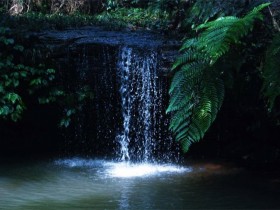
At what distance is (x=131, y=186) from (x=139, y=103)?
5.97 feet

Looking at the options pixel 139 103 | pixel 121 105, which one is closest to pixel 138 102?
pixel 139 103

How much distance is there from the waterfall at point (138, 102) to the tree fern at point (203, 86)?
3480 millimetres

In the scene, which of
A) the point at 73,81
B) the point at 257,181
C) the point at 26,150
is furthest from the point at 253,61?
the point at 26,150

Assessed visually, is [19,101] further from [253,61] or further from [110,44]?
[253,61]

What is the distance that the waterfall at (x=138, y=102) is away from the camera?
723cm

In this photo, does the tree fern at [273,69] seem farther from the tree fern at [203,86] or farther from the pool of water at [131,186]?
the pool of water at [131,186]

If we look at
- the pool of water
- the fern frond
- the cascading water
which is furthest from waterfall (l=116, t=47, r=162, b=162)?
the fern frond

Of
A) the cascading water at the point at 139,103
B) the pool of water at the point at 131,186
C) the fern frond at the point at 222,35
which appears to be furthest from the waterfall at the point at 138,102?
the fern frond at the point at 222,35

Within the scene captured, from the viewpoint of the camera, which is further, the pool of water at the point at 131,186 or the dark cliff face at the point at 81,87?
the dark cliff face at the point at 81,87

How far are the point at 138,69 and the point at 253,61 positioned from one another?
1.73m

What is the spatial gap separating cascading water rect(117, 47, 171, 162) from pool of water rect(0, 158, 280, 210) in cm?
47

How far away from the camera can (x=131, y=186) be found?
19.4 feet

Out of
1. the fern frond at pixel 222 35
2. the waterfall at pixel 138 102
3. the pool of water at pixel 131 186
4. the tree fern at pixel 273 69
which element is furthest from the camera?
the waterfall at pixel 138 102

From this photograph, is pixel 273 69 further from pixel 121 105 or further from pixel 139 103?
pixel 121 105
